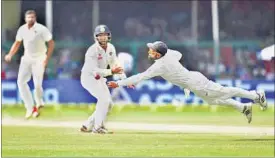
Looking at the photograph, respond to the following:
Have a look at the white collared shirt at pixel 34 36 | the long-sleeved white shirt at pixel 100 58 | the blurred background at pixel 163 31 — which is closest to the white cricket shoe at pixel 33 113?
the white collared shirt at pixel 34 36

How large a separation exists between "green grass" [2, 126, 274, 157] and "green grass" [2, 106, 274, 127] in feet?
10.8

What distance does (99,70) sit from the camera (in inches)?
546

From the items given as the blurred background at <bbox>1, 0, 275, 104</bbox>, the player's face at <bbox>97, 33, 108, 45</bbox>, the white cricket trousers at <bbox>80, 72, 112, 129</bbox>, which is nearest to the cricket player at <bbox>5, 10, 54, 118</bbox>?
the white cricket trousers at <bbox>80, 72, 112, 129</bbox>

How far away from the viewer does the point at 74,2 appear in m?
25.1

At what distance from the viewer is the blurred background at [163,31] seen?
23297mm

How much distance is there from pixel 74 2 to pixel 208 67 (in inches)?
152

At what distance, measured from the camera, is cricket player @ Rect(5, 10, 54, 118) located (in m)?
17.0

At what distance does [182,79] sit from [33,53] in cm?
464

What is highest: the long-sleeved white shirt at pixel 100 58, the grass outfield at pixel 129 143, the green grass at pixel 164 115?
the long-sleeved white shirt at pixel 100 58

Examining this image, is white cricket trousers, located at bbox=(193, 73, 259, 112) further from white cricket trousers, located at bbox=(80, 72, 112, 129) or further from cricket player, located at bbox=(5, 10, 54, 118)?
cricket player, located at bbox=(5, 10, 54, 118)

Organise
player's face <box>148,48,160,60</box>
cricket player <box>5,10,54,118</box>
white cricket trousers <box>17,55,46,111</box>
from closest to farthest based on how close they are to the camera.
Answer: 1. player's face <box>148,48,160,60</box>
2. cricket player <box>5,10,54,118</box>
3. white cricket trousers <box>17,55,46,111</box>

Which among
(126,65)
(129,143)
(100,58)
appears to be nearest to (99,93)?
(100,58)

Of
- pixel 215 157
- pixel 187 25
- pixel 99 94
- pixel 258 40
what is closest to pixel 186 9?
pixel 187 25

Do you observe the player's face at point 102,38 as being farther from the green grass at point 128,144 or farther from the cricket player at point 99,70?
the green grass at point 128,144
